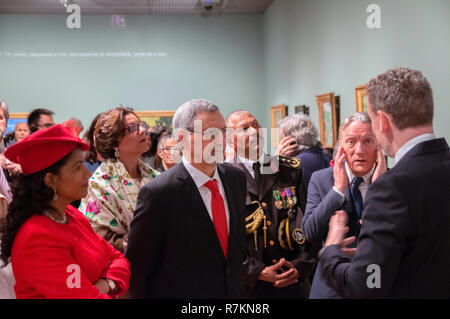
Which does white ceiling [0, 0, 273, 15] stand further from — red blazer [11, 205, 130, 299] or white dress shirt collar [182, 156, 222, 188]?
red blazer [11, 205, 130, 299]

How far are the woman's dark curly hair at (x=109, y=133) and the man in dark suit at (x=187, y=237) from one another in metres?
0.86

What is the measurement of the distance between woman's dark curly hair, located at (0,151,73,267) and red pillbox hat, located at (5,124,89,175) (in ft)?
0.09

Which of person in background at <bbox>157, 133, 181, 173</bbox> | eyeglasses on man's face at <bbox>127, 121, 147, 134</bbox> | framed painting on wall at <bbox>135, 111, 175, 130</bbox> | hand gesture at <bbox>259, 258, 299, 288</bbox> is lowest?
hand gesture at <bbox>259, 258, 299, 288</bbox>

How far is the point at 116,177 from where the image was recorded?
2.74 m

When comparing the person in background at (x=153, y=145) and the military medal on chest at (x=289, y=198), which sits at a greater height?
the person in background at (x=153, y=145)

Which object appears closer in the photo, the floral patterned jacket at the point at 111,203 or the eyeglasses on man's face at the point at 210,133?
the eyeglasses on man's face at the point at 210,133

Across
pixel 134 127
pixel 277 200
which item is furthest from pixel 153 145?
pixel 277 200

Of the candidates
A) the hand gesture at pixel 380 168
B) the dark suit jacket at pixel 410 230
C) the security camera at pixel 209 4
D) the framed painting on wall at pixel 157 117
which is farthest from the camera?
the framed painting on wall at pixel 157 117

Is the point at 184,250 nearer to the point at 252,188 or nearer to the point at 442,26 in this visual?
the point at 252,188

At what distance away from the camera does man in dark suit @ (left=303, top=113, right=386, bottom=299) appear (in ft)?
7.56

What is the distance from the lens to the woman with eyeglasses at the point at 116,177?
260 centimetres

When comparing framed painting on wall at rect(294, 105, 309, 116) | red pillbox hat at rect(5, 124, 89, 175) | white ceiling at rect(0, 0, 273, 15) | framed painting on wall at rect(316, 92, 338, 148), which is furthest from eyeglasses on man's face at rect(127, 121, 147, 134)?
white ceiling at rect(0, 0, 273, 15)

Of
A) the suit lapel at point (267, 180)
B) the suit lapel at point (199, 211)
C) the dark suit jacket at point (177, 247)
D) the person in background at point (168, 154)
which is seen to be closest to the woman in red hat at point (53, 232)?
the dark suit jacket at point (177, 247)

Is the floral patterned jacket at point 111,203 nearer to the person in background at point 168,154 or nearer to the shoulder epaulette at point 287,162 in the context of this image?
the shoulder epaulette at point 287,162
